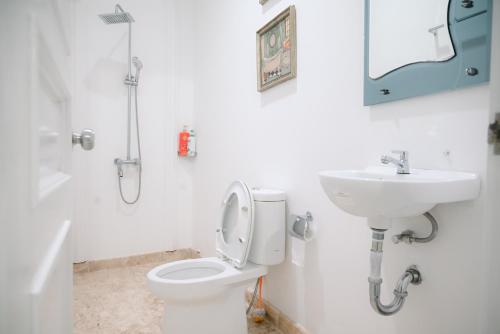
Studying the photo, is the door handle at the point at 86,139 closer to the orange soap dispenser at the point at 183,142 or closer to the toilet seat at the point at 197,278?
the toilet seat at the point at 197,278

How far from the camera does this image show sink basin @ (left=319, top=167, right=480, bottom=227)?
779 mm

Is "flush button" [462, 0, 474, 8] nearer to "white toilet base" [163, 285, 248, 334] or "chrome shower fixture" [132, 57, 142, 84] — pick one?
"white toilet base" [163, 285, 248, 334]

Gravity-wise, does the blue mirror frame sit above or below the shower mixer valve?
above

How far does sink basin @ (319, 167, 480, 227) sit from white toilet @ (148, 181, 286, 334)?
0.72m

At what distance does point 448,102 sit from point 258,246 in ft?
3.50

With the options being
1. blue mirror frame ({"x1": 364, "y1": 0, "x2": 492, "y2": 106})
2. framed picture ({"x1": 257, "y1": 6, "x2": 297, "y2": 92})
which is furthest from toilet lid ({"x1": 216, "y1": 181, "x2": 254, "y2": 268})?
blue mirror frame ({"x1": 364, "y1": 0, "x2": 492, "y2": 106})

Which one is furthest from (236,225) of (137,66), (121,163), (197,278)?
(137,66)

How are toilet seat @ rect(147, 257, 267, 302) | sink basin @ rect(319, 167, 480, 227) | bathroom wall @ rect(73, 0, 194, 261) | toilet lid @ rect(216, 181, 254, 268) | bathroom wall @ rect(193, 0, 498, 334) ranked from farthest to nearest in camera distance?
bathroom wall @ rect(73, 0, 194, 261), toilet lid @ rect(216, 181, 254, 268), toilet seat @ rect(147, 257, 267, 302), bathroom wall @ rect(193, 0, 498, 334), sink basin @ rect(319, 167, 480, 227)

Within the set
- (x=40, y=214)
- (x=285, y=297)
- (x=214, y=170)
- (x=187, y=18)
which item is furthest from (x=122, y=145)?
(x=40, y=214)

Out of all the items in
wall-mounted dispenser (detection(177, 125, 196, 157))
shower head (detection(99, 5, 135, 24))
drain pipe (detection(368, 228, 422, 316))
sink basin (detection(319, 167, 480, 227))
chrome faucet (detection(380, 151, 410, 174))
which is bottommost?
drain pipe (detection(368, 228, 422, 316))

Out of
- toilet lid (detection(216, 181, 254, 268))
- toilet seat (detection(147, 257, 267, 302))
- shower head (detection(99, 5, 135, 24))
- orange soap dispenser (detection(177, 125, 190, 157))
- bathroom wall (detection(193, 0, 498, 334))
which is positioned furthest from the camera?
orange soap dispenser (detection(177, 125, 190, 157))

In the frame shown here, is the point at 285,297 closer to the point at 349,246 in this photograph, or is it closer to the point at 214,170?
the point at 349,246

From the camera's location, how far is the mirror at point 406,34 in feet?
3.08

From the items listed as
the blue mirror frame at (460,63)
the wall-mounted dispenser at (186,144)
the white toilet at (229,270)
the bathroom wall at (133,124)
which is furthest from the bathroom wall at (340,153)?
the bathroom wall at (133,124)
